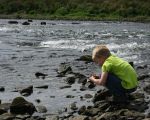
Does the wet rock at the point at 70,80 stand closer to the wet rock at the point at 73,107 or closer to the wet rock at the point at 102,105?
the wet rock at the point at 73,107

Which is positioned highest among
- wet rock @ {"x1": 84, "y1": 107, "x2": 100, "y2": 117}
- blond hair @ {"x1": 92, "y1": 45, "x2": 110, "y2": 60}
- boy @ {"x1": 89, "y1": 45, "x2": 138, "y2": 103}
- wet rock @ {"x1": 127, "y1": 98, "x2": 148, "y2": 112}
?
blond hair @ {"x1": 92, "y1": 45, "x2": 110, "y2": 60}

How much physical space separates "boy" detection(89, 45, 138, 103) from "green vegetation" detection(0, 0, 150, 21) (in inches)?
2906

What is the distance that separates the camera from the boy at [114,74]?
44.1 feet

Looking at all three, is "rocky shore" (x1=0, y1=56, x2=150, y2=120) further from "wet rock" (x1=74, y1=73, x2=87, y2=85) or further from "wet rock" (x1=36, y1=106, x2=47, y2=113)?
"wet rock" (x1=74, y1=73, x2=87, y2=85)

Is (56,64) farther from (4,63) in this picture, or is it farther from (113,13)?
(113,13)

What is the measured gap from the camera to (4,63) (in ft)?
93.7

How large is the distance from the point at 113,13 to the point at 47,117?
279ft

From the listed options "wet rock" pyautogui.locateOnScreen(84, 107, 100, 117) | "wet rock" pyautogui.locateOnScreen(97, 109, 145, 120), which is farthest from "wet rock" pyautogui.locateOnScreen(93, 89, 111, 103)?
"wet rock" pyautogui.locateOnScreen(97, 109, 145, 120)

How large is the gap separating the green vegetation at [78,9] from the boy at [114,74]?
73.8 metres

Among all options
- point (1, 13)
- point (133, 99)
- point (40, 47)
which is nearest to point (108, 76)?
point (133, 99)

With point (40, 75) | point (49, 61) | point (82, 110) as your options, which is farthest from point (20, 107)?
point (49, 61)

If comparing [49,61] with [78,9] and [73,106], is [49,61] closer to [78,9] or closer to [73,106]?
[73,106]

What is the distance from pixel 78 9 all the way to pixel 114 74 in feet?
295

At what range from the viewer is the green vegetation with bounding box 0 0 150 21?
94875 millimetres
